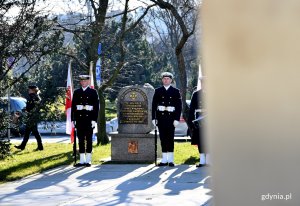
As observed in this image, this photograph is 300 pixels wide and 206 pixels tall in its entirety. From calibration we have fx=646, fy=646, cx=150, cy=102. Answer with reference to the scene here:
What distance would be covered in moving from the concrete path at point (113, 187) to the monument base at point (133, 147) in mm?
669

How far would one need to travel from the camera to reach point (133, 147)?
1284 cm

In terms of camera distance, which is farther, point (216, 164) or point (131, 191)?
point (131, 191)

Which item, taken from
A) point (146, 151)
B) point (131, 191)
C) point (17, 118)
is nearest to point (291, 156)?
point (131, 191)

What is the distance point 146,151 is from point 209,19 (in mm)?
8590

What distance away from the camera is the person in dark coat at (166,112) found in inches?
476

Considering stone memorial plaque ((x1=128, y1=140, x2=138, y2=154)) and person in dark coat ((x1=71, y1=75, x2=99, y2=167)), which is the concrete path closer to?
person in dark coat ((x1=71, y1=75, x2=99, y2=167))

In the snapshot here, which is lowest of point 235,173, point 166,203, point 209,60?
point 166,203

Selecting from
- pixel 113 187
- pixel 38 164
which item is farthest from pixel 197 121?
pixel 38 164

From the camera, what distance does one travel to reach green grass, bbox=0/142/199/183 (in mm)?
11281

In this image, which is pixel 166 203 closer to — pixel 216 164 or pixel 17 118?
pixel 216 164

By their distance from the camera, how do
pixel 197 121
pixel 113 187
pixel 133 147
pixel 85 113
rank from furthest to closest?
pixel 133 147, pixel 85 113, pixel 197 121, pixel 113 187

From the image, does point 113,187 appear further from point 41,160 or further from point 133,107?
point 41,160

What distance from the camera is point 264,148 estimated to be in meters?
4.39

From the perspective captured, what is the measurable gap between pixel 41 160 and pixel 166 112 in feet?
10.3
